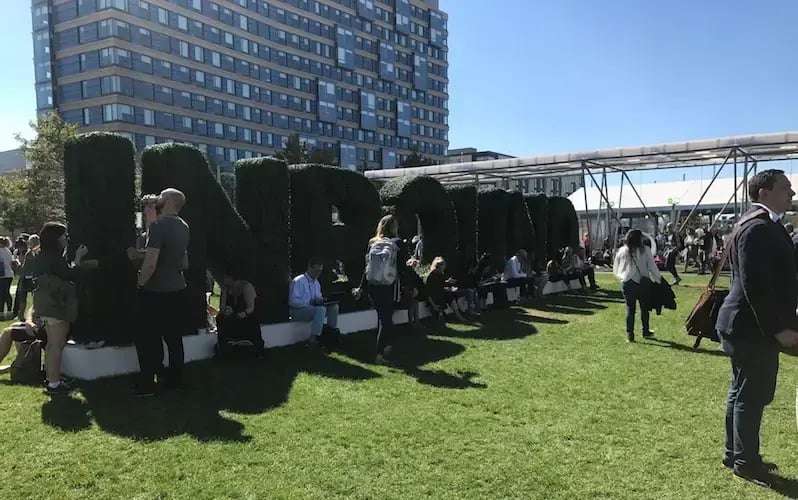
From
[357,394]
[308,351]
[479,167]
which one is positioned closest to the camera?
[357,394]

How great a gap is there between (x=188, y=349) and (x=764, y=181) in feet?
20.8

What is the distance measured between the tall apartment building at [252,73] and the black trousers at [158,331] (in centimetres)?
5455

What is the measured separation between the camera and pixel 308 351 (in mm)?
7875

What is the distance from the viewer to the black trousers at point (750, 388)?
369cm

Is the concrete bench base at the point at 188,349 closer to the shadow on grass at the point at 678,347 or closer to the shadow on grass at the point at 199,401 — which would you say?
the shadow on grass at the point at 199,401

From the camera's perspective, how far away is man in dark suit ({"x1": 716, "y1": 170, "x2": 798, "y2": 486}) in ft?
11.6

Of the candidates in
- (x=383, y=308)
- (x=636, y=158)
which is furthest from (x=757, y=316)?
(x=636, y=158)

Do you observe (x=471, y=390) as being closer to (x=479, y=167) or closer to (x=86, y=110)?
(x=479, y=167)

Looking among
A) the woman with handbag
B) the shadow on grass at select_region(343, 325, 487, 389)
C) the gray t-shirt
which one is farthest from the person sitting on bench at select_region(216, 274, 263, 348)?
the woman with handbag

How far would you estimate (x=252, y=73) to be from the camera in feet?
219

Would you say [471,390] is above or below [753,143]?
below

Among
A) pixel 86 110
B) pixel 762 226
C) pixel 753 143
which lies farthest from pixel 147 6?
pixel 762 226

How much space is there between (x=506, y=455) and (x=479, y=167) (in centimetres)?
2179

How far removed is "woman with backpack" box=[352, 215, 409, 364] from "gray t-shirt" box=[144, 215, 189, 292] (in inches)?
91.9
